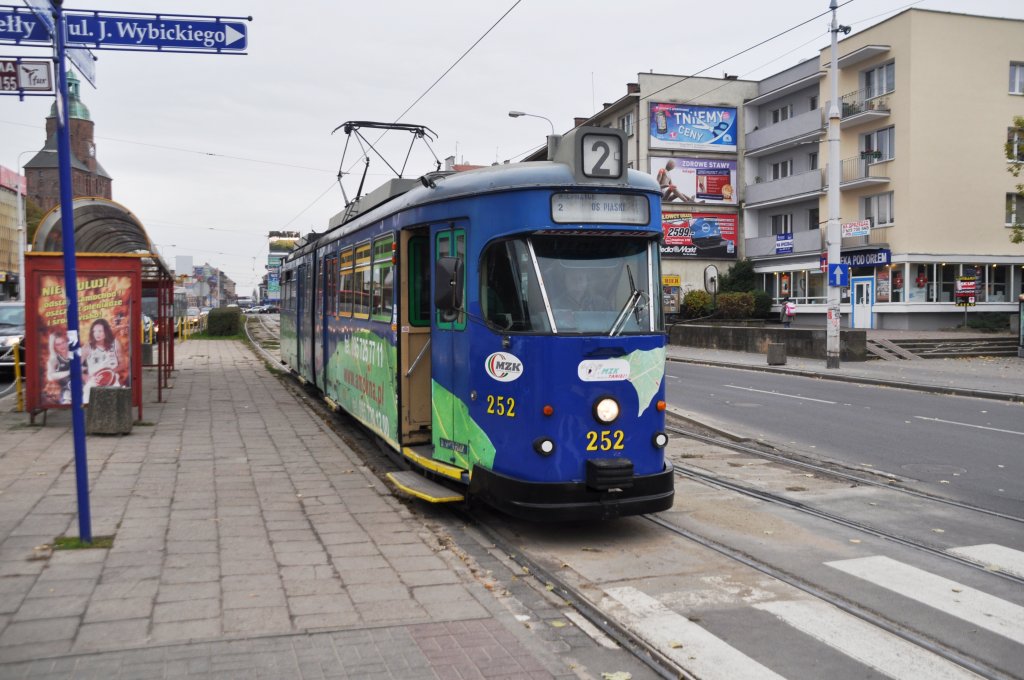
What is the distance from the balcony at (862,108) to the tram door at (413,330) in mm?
36579

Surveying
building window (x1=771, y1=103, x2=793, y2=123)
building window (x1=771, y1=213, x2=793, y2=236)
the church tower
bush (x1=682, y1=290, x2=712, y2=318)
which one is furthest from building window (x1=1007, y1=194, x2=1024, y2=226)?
the church tower

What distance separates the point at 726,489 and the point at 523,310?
3.59 meters

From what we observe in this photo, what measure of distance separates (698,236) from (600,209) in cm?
4719

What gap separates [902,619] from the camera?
18.0ft

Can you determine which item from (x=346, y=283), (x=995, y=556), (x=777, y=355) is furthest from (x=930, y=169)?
(x=995, y=556)

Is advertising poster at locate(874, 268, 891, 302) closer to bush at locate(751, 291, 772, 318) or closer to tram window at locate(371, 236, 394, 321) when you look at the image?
bush at locate(751, 291, 772, 318)

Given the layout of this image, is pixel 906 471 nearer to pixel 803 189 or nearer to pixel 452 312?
pixel 452 312

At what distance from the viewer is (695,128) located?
5272 cm

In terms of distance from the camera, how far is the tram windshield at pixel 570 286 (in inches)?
280

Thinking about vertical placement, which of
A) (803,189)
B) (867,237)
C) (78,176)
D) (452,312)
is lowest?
(452,312)

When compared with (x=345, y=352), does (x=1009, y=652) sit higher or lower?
lower

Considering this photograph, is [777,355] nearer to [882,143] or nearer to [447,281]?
[882,143]

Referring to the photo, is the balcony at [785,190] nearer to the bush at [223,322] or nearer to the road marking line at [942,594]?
the bush at [223,322]

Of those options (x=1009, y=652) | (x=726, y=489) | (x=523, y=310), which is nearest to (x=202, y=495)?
(x=523, y=310)
